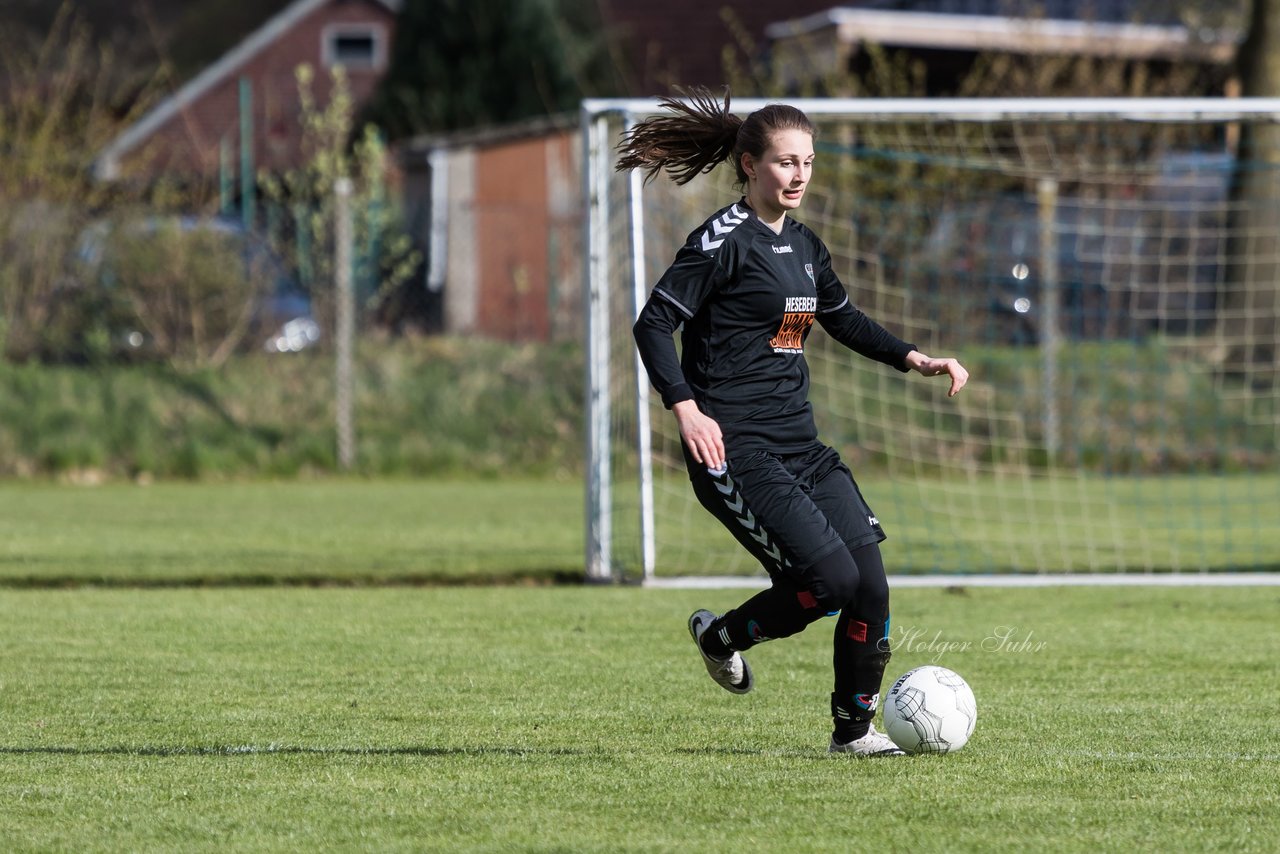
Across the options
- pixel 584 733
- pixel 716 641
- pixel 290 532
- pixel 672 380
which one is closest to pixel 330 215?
pixel 290 532

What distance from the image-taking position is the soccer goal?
13453mm

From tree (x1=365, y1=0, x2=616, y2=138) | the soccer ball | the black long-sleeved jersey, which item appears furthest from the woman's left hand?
tree (x1=365, y1=0, x2=616, y2=138)

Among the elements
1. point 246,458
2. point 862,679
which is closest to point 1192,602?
point 862,679

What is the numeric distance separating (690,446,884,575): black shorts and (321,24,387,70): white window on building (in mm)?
33563

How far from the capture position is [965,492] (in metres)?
14.6

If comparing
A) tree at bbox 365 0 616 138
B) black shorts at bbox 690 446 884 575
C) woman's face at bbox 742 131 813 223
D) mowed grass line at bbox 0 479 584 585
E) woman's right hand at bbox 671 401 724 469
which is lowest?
mowed grass line at bbox 0 479 584 585

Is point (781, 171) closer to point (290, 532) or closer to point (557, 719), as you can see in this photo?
point (557, 719)

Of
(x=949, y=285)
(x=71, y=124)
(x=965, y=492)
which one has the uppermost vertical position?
(x=71, y=124)

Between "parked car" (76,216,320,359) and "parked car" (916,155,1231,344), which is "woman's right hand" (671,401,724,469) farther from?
"parked car" (76,216,320,359)

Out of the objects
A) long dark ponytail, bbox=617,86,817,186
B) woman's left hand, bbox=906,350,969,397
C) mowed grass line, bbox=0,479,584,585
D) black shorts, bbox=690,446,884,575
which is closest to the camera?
black shorts, bbox=690,446,884,575

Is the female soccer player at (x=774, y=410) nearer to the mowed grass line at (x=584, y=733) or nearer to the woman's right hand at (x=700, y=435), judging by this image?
the woman's right hand at (x=700, y=435)

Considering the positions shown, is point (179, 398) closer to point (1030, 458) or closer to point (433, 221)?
point (433, 221)

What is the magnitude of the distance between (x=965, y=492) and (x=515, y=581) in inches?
241

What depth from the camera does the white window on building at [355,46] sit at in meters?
37.2
